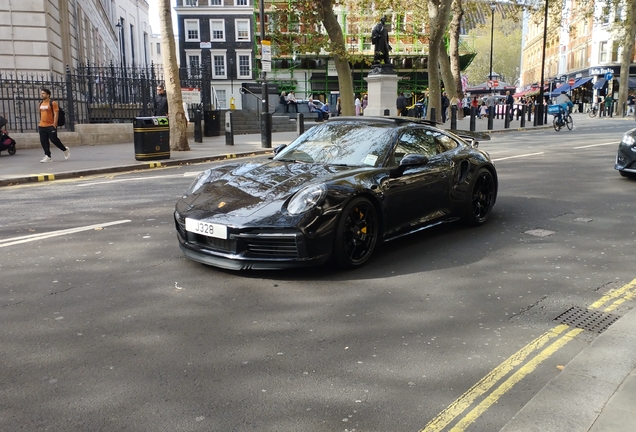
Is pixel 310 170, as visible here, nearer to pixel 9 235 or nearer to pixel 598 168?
pixel 9 235

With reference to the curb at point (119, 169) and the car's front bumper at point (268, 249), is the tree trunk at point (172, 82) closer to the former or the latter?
the curb at point (119, 169)

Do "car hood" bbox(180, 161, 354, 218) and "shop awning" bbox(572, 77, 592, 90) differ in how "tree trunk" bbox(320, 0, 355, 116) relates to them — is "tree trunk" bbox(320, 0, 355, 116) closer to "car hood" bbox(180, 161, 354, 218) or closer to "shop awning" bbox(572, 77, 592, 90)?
"car hood" bbox(180, 161, 354, 218)

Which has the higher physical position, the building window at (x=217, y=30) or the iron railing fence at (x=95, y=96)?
the building window at (x=217, y=30)

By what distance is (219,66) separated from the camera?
58.1m

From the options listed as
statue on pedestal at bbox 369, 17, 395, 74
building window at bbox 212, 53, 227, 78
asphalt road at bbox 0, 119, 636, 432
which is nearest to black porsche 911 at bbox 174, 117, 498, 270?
asphalt road at bbox 0, 119, 636, 432

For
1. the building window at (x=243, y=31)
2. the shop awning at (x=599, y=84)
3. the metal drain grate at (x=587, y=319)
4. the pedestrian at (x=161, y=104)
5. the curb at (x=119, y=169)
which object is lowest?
the metal drain grate at (x=587, y=319)

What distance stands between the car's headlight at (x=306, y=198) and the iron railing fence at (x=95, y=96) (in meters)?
16.9

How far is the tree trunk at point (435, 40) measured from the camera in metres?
28.3

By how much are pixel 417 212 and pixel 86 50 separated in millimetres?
34441

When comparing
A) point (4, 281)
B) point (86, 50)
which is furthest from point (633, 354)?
point (86, 50)

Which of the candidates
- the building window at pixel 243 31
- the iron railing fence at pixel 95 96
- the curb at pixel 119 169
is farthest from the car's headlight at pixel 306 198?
the building window at pixel 243 31

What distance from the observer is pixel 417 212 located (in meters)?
6.27

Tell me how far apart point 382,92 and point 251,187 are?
73.1ft

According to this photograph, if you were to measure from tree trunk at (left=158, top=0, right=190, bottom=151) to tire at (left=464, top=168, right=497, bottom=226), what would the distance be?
1207 cm
